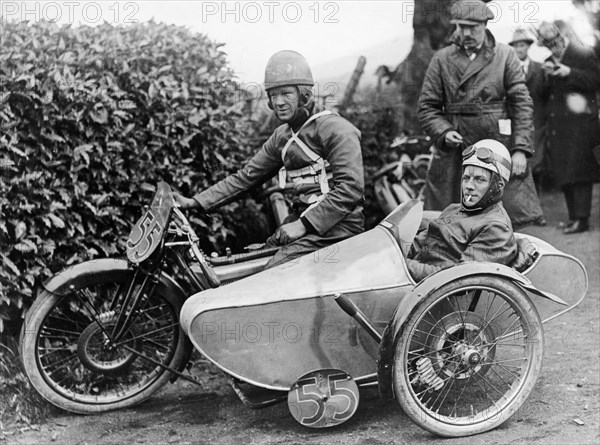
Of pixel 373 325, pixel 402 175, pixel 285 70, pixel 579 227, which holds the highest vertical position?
pixel 285 70

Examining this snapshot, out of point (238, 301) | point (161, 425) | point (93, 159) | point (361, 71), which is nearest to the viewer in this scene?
point (238, 301)

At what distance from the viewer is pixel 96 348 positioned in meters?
4.76

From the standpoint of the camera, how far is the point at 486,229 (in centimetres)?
427

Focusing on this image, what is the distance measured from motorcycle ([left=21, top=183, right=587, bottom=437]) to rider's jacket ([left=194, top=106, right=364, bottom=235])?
249 mm

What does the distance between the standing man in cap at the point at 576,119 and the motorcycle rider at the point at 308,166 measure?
179 inches

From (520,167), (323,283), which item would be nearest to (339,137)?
(323,283)

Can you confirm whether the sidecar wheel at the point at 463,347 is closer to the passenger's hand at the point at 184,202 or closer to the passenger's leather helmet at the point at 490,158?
the passenger's leather helmet at the point at 490,158

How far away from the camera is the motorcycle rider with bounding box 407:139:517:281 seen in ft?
14.0

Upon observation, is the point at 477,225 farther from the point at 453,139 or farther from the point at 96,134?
the point at 96,134

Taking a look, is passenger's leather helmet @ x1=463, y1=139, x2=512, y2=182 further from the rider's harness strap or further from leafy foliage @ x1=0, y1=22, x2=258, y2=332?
leafy foliage @ x1=0, y1=22, x2=258, y2=332

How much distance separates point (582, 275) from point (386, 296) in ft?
4.09

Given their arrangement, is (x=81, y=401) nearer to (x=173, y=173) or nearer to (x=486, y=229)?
(x=173, y=173)

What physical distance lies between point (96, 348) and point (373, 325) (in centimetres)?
169

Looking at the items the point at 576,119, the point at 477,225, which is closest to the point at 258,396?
the point at 477,225
